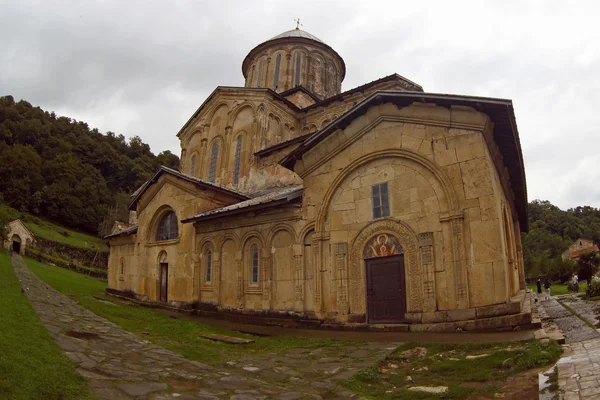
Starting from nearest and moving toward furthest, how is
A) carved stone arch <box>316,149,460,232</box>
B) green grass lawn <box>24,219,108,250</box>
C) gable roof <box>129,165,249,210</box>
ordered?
carved stone arch <box>316,149,460,232</box> → gable roof <box>129,165,249,210</box> → green grass lawn <box>24,219,108,250</box>

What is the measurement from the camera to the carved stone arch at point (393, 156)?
365 inches

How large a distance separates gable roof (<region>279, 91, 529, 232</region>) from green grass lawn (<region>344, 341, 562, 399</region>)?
5.26 metres

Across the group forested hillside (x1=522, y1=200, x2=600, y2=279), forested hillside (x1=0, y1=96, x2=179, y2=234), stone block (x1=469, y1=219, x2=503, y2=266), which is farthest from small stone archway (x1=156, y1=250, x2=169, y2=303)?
forested hillside (x1=0, y1=96, x2=179, y2=234)

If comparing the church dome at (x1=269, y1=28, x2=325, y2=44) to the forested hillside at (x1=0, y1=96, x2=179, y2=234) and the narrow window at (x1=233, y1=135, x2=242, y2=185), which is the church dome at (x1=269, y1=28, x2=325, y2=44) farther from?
the forested hillside at (x1=0, y1=96, x2=179, y2=234)

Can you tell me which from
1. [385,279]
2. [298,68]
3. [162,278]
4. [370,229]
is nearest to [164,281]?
[162,278]

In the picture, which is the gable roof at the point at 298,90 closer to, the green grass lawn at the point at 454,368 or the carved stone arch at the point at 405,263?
the carved stone arch at the point at 405,263

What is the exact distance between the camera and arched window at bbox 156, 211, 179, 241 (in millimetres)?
16322

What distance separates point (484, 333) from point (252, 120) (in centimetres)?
1538

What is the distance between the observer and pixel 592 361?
15.3 ft

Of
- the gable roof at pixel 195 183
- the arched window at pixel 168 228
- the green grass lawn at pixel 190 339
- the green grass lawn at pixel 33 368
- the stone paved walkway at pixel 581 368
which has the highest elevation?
the gable roof at pixel 195 183

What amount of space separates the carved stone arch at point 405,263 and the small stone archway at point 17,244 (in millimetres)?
38386

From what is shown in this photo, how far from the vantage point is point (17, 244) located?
37219 mm

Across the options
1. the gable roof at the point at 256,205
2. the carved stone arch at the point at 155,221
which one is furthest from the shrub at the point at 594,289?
the carved stone arch at the point at 155,221

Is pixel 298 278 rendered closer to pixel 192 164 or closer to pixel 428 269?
pixel 428 269
